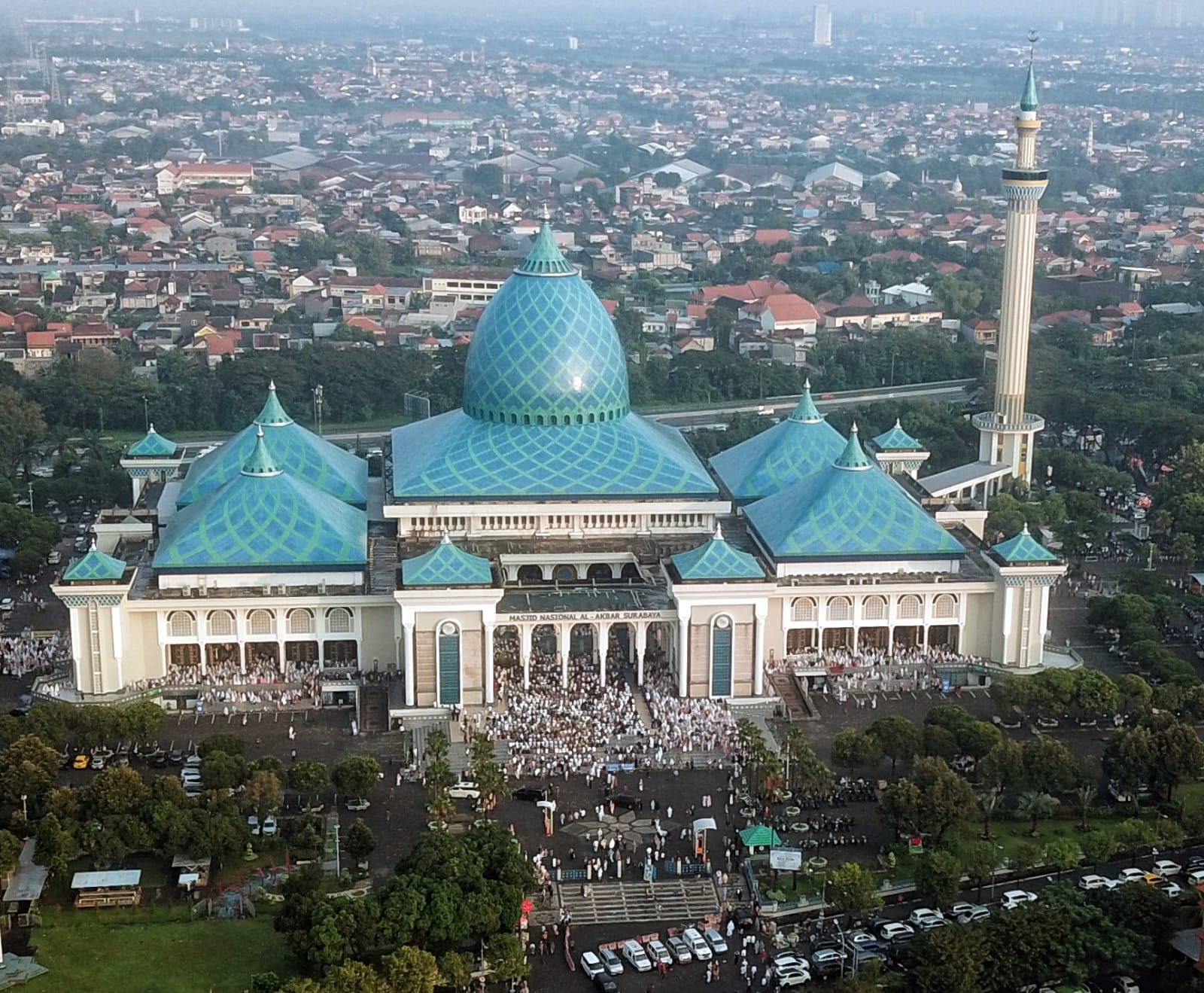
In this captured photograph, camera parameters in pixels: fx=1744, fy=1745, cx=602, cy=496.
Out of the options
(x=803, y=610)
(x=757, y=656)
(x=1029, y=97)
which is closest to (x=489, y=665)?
→ (x=757, y=656)

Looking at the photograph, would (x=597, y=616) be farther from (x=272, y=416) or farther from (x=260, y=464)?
(x=272, y=416)

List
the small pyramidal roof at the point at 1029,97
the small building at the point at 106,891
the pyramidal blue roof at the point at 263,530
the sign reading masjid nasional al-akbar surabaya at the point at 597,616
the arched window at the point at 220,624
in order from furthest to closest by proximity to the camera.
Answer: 1. the small pyramidal roof at the point at 1029,97
2. the pyramidal blue roof at the point at 263,530
3. the arched window at the point at 220,624
4. the sign reading masjid nasional al-akbar surabaya at the point at 597,616
5. the small building at the point at 106,891

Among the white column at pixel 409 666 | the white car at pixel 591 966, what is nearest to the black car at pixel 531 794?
the white column at pixel 409 666

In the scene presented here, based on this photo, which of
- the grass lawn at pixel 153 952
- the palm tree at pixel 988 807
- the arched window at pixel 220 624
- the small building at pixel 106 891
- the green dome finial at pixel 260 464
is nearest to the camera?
the grass lawn at pixel 153 952

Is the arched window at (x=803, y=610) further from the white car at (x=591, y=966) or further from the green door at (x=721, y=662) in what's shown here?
the white car at (x=591, y=966)

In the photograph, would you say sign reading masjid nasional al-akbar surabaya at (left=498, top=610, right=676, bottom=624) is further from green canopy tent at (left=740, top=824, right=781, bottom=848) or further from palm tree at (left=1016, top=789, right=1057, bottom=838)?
palm tree at (left=1016, top=789, right=1057, bottom=838)

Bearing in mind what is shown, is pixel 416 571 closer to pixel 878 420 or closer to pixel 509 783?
pixel 509 783

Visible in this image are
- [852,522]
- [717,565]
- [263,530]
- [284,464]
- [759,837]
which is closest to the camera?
[759,837]
